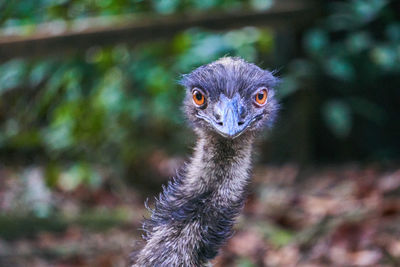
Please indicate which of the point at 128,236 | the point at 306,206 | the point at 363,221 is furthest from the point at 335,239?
the point at 128,236

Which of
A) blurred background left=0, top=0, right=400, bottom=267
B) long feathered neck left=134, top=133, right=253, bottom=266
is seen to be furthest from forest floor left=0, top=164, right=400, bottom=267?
long feathered neck left=134, top=133, right=253, bottom=266

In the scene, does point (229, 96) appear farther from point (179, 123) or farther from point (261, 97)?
point (179, 123)

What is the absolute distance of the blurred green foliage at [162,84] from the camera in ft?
16.4

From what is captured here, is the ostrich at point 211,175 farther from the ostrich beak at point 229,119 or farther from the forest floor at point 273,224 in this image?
the forest floor at point 273,224

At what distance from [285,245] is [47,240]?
1810mm

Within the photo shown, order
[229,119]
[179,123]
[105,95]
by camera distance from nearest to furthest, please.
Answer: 1. [229,119]
2. [179,123]
3. [105,95]

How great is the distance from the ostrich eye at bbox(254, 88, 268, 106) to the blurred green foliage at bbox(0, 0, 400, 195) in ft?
6.96

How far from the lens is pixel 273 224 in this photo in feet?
16.2

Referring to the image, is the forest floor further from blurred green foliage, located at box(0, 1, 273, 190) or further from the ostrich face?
the ostrich face

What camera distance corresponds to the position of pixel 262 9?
534 centimetres

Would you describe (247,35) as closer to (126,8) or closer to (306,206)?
(126,8)

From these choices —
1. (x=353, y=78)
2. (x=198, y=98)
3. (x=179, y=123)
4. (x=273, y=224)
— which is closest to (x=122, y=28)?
(x=179, y=123)

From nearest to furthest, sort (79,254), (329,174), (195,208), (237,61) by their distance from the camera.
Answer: (195,208)
(237,61)
(79,254)
(329,174)

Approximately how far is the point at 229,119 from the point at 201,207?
1.16ft
